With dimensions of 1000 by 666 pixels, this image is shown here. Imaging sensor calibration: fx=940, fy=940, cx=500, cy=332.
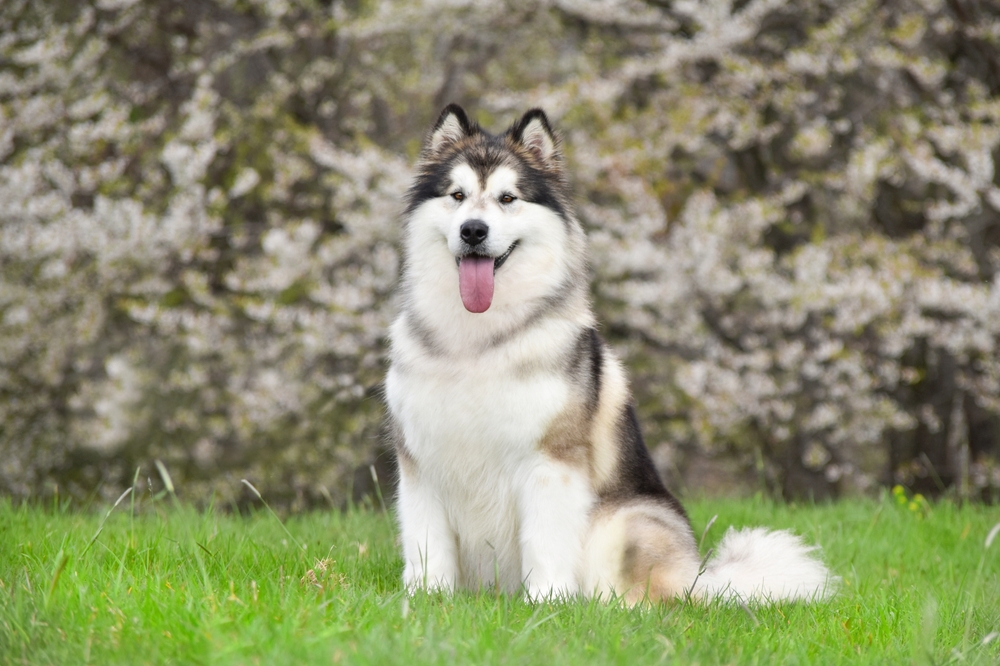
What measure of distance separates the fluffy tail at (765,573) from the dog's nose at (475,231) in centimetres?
152

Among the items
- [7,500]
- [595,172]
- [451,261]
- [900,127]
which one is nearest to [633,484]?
[451,261]

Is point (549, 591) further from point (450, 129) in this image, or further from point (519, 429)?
point (450, 129)

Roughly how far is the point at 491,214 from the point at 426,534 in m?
1.23

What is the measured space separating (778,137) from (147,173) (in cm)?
511

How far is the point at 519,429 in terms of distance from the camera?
11.1 feet

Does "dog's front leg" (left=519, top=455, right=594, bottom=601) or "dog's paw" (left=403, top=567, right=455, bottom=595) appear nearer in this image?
"dog's paw" (left=403, top=567, right=455, bottom=595)

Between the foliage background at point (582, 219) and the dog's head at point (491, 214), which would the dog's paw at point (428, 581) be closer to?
the dog's head at point (491, 214)

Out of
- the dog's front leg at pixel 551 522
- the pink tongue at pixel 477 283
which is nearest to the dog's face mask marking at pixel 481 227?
the pink tongue at pixel 477 283

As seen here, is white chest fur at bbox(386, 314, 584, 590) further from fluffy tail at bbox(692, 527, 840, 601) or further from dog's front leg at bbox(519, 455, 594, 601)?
fluffy tail at bbox(692, 527, 840, 601)

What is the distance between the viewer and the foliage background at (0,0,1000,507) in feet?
22.5

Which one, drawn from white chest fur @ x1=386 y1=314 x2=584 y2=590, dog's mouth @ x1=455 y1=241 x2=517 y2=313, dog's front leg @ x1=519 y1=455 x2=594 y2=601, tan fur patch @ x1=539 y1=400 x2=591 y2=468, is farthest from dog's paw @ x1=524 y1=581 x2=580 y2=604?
dog's mouth @ x1=455 y1=241 x2=517 y2=313

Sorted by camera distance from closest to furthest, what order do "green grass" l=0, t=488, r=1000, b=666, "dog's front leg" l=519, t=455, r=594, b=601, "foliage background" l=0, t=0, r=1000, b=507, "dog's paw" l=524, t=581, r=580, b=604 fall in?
1. "green grass" l=0, t=488, r=1000, b=666
2. "dog's paw" l=524, t=581, r=580, b=604
3. "dog's front leg" l=519, t=455, r=594, b=601
4. "foliage background" l=0, t=0, r=1000, b=507

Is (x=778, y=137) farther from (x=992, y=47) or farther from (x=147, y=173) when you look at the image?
(x=147, y=173)

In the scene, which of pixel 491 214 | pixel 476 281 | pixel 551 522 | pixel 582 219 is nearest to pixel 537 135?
pixel 491 214
